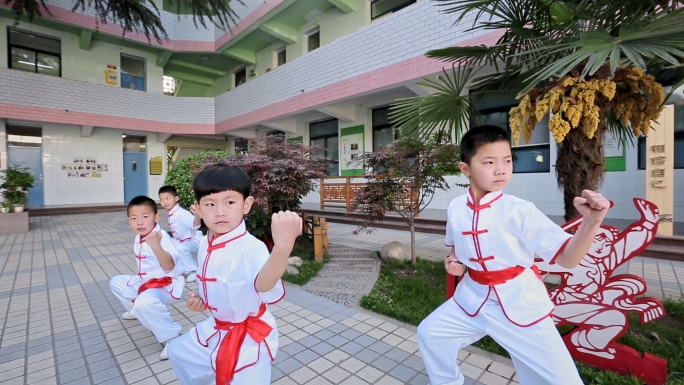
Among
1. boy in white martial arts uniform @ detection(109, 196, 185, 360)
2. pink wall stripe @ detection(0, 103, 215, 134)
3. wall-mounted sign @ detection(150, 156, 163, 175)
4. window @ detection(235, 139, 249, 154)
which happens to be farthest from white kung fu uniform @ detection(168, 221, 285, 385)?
wall-mounted sign @ detection(150, 156, 163, 175)

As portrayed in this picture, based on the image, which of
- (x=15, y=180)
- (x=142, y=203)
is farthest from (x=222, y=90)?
(x=142, y=203)

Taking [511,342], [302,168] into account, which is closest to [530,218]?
[511,342]

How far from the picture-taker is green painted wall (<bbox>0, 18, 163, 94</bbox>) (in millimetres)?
12119

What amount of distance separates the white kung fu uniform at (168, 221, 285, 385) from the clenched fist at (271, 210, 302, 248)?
1.01 ft

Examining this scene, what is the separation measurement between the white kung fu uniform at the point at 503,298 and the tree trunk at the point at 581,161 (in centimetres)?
139

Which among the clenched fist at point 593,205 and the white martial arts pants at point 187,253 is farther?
the white martial arts pants at point 187,253

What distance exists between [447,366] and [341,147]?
10.4m

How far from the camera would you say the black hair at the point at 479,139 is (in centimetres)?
167

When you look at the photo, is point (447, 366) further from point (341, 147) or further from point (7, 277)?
point (341, 147)

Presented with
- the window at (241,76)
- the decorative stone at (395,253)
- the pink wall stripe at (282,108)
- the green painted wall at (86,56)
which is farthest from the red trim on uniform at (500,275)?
the green painted wall at (86,56)

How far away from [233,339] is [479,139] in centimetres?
161

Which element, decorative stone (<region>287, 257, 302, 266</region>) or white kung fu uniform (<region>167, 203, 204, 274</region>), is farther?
decorative stone (<region>287, 257, 302, 266</region>)

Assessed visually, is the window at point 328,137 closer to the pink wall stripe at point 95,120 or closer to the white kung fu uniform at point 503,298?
the pink wall stripe at point 95,120

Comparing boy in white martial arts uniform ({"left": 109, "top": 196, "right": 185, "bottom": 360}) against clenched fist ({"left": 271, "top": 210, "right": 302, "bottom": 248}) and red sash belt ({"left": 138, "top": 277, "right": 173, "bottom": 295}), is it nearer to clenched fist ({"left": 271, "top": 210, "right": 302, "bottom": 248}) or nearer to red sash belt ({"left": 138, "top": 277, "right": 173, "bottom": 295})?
red sash belt ({"left": 138, "top": 277, "right": 173, "bottom": 295})
